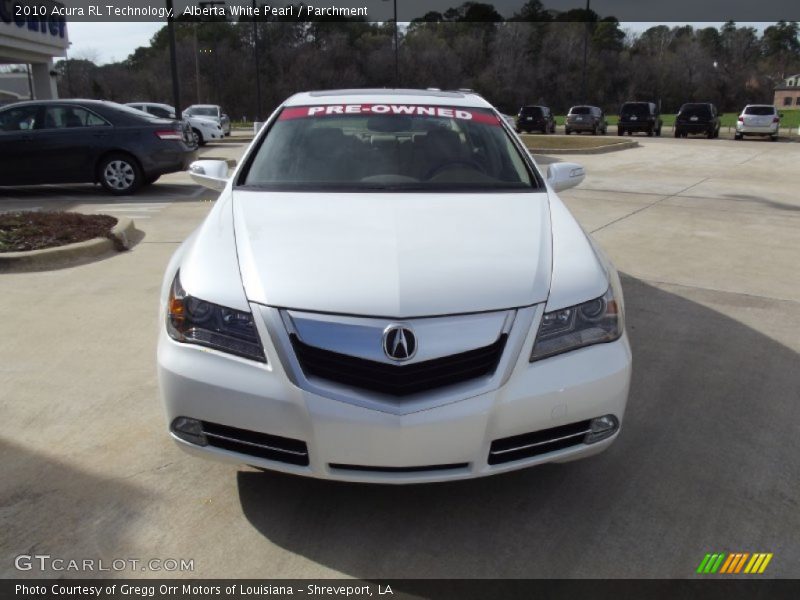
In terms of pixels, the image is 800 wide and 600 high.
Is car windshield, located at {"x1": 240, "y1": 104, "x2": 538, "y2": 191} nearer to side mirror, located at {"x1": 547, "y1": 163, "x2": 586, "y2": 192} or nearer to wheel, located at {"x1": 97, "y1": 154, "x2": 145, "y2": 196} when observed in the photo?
side mirror, located at {"x1": 547, "y1": 163, "x2": 586, "y2": 192}

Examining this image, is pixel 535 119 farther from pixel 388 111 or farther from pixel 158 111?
pixel 388 111

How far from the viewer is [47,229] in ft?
23.5

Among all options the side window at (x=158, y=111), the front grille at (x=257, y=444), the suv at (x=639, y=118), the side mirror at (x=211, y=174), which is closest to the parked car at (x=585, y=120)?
the suv at (x=639, y=118)

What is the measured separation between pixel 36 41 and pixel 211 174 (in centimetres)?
2283

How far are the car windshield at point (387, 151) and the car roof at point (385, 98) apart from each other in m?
0.11

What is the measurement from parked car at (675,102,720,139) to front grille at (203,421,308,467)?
3365 centimetres

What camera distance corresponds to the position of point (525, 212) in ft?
10.9

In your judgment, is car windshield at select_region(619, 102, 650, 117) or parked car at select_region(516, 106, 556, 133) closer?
car windshield at select_region(619, 102, 650, 117)

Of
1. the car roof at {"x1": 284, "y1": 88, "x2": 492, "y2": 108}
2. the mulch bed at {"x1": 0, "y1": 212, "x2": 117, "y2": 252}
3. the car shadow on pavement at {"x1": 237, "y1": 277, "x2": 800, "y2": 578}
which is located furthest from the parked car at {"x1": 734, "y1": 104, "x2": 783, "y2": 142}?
the car shadow on pavement at {"x1": 237, "y1": 277, "x2": 800, "y2": 578}

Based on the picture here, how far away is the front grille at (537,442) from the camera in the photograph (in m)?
2.50

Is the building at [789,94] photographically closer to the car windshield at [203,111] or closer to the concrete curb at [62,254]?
the car windshield at [203,111]

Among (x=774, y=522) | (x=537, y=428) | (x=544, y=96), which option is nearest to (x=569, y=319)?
(x=537, y=428)

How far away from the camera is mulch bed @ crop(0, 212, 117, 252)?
22.2 feet

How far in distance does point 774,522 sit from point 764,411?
3.58 feet
